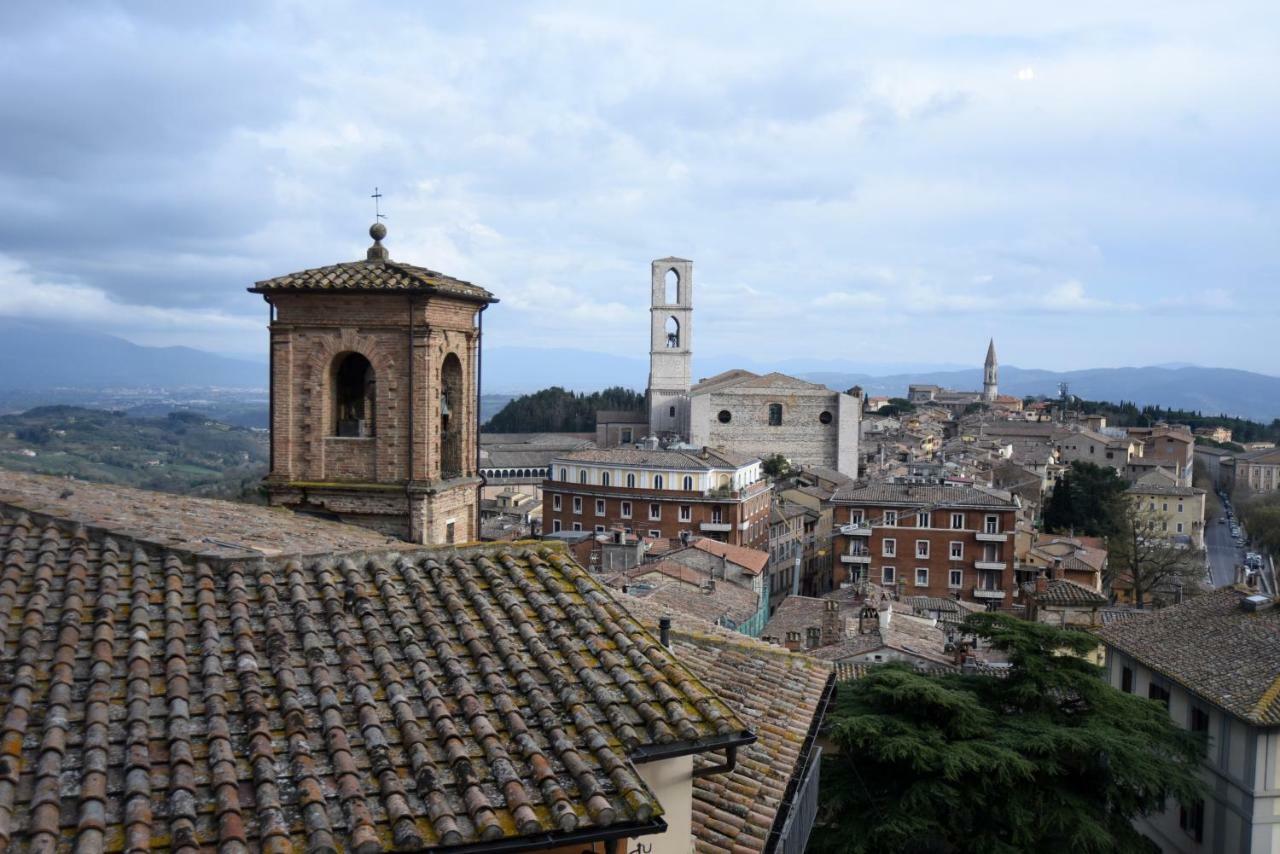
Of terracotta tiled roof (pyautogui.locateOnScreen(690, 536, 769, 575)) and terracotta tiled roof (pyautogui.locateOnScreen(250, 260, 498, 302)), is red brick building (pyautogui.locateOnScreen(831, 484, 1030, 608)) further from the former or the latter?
terracotta tiled roof (pyautogui.locateOnScreen(250, 260, 498, 302))

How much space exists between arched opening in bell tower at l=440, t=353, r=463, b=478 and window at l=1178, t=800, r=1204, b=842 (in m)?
15.0

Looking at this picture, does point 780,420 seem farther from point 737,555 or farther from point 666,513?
point 737,555

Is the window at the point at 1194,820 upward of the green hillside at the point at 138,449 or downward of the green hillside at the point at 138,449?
downward

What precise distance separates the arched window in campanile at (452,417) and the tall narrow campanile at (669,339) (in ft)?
222

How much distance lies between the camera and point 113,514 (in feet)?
25.1

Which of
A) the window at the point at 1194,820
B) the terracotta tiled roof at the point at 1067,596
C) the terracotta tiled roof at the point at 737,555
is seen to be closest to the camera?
the window at the point at 1194,820

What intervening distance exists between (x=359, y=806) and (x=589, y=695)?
1.40 m

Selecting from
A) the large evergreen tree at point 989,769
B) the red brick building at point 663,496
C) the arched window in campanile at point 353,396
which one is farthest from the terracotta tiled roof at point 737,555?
the arched window in campanile at point 353,396

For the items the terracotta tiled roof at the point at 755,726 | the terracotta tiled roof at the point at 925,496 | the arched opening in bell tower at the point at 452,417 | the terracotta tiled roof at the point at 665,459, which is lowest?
the terracotta tiled roof at the point at 925,496

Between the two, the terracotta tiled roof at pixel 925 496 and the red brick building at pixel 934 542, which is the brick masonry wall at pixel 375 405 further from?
the terracotta tiled roof at pixel 925 496

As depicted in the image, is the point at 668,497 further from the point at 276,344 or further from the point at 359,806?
the point at 359,806

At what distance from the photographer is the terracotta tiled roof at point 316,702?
4.43 metres

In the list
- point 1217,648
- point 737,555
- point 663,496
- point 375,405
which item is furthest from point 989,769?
point 663,496

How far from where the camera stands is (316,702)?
5.20 metres
